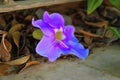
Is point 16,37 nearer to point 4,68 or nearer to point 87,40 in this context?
point 4,68

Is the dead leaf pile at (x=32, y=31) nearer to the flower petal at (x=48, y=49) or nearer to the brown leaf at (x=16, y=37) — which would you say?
the brown leaf at (x=16, y=37)

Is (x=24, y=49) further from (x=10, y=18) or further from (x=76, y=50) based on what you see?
(x=76, y=50)

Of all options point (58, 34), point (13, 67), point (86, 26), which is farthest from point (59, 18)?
point (86, 26)

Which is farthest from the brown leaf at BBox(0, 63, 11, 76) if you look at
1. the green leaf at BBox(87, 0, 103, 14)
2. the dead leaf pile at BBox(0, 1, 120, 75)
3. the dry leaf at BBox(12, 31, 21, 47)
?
the green leaf at BBox(87, 0, 103, 14)

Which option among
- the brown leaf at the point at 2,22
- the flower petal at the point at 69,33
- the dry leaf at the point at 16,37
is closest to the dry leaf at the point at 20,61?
the dry leaf at the point at 16,37

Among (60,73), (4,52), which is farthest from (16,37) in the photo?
(60,73)
